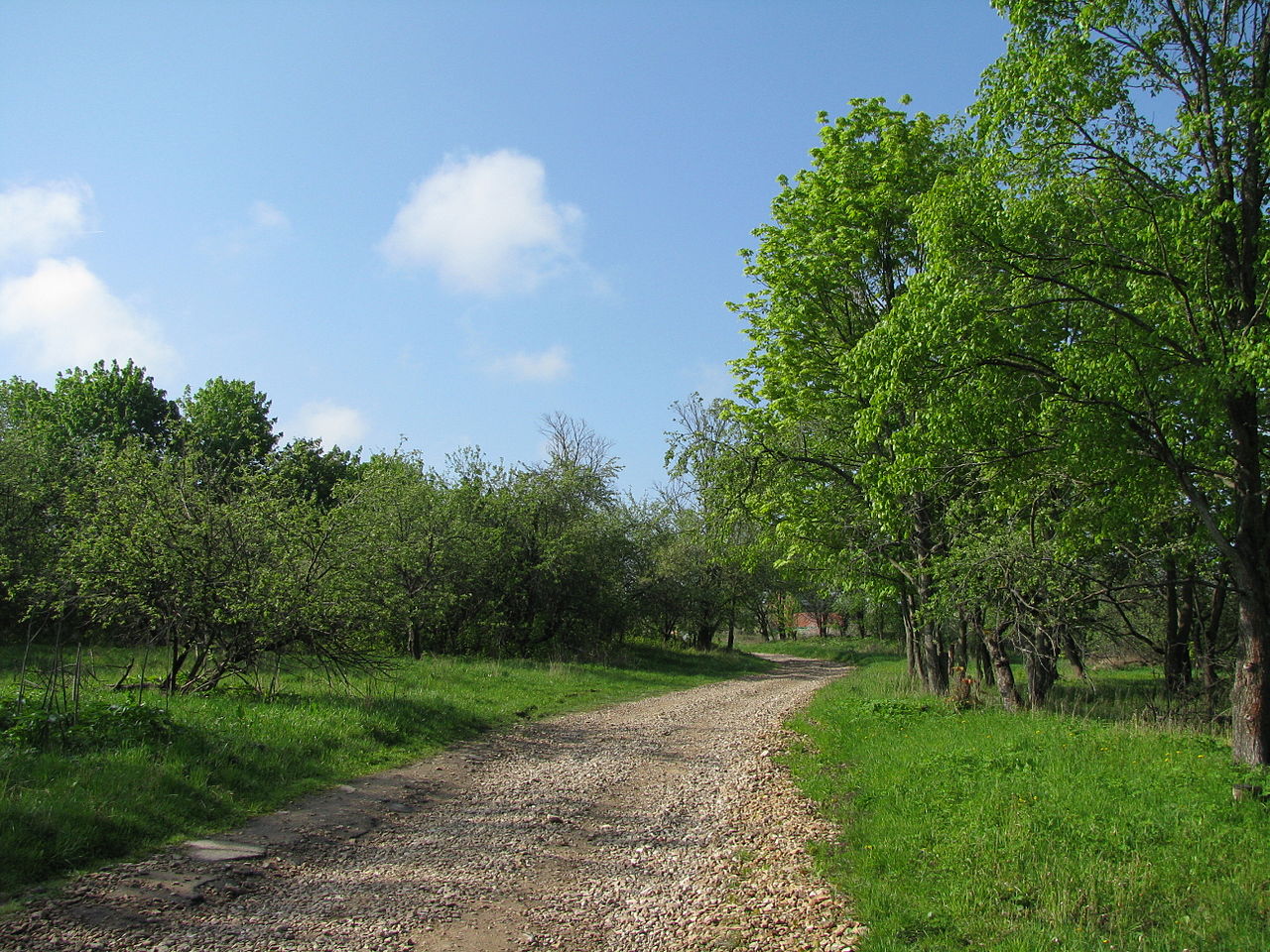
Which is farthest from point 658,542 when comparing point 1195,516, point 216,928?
point 216,928

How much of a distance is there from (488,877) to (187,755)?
4412mm

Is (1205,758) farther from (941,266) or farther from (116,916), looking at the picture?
(116,916)

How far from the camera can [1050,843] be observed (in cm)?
626

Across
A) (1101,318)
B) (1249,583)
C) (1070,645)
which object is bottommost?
(1070,645)

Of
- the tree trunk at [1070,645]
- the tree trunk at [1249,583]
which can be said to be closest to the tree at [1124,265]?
the tree trunk at [1249,583]

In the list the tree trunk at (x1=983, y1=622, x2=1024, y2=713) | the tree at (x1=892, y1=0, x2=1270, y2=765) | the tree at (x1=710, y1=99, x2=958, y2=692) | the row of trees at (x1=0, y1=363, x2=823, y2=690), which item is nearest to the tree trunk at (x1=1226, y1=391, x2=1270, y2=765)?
the tree at (x1=892, y1=0, x2=1270, y2=765)

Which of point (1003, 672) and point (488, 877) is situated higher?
point (1003, 672)

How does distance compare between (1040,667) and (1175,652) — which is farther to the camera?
(1175,652)

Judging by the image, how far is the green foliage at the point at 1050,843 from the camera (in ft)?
16.4

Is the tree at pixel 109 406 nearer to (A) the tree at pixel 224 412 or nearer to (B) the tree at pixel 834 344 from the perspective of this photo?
(A) the tree at pixel 224 412

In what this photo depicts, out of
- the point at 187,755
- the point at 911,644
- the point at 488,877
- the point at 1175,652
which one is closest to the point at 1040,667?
the point at 1175,652

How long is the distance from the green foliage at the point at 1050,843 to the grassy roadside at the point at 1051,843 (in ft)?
0.05

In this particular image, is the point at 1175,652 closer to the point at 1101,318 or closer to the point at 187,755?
the point at 1101,318

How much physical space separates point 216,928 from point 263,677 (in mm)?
10689
